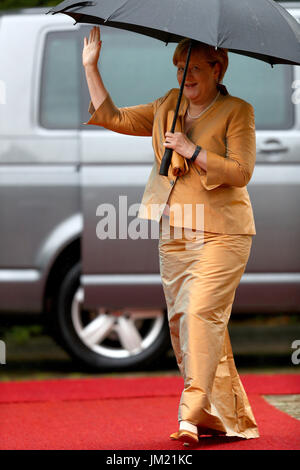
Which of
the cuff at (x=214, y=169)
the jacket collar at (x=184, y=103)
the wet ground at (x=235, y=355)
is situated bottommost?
the wet ground at (x=235, y=355)

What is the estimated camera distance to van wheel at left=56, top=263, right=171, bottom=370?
6.03 meters

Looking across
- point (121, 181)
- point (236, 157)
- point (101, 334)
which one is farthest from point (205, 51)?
point (101, 334)

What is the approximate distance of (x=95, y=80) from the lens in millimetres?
3975

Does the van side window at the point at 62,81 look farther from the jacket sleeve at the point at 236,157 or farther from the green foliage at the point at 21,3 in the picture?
the jacket sleeve at the point at 236,157

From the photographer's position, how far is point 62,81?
19.8 ft

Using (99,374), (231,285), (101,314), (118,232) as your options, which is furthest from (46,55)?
(231,285)

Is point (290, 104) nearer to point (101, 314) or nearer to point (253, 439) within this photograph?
point (101, 314)

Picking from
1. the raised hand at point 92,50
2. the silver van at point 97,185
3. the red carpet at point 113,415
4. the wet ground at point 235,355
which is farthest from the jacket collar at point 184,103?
the silver van at point 97,185

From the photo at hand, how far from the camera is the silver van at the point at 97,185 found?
591 cm

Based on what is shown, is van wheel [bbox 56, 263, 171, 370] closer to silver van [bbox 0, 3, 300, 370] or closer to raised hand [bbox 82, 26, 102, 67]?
silver van [bbox 0, 3, 300, 370]

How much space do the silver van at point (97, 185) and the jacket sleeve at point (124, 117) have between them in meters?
1.69

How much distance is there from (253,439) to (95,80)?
1639 millimetres

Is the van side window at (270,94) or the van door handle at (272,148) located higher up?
the van side window at (270,94)

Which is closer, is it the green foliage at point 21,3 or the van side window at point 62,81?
the van side window at point 62,81
